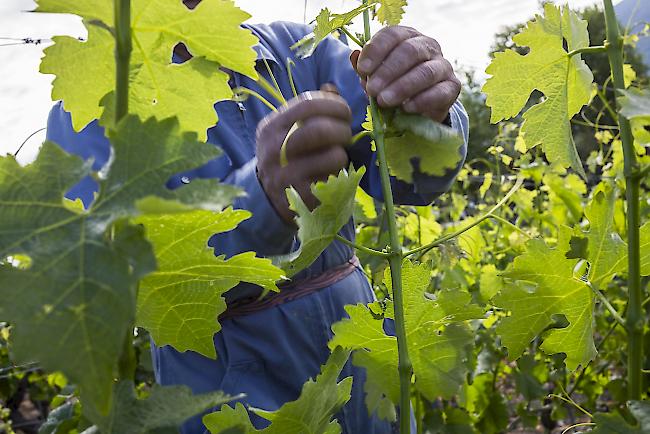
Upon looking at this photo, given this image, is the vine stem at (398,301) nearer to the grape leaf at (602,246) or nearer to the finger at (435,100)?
the finger at (435,100)

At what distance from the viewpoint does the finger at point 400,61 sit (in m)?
0.82

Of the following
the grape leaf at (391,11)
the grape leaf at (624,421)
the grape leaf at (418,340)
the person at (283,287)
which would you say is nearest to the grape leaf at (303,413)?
the grape leaf at (418,340)

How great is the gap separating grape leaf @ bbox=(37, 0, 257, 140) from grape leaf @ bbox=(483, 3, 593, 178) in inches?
14.2

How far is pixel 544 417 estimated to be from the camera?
365 cm

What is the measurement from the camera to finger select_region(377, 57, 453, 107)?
2.68 feet

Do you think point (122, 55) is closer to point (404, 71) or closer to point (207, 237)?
point (207, 237)

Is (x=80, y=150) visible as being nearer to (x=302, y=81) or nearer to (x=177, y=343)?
(x=302, y=81)

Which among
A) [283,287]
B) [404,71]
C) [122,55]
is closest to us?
[122,55]

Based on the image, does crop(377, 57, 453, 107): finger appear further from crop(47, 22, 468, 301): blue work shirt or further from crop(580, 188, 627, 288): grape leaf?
crop(47, 22, 468, 301): blue work shirt

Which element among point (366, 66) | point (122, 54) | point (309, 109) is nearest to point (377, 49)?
point (366, 66)

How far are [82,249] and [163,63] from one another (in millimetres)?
267

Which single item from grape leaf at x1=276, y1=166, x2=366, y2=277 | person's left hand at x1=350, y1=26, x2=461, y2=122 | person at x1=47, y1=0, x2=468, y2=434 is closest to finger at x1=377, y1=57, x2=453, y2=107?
person's left hand at x1=350, y1=26, x2=461, y2=122

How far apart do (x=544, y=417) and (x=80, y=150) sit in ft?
9.26

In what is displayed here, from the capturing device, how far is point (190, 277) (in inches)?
26.3
